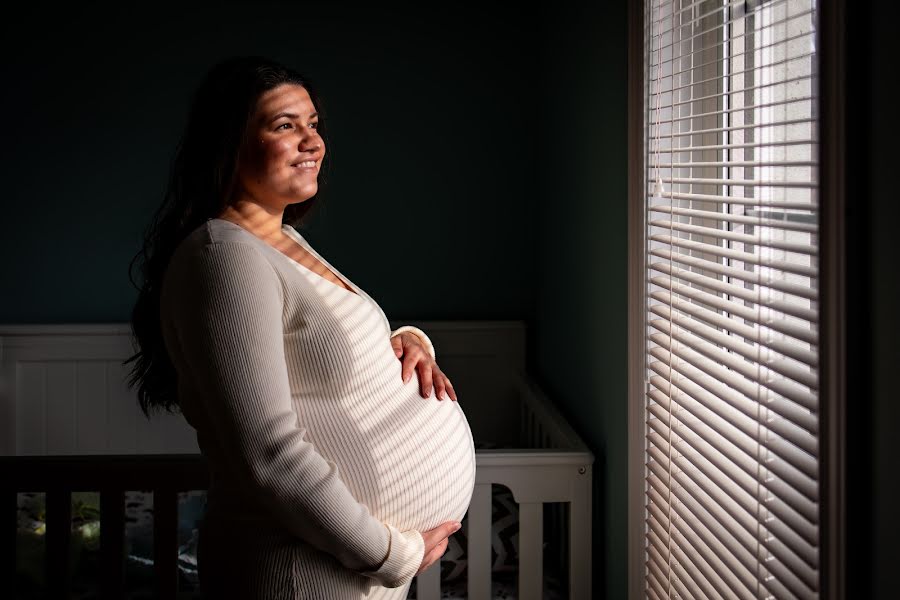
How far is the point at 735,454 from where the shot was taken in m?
1.41

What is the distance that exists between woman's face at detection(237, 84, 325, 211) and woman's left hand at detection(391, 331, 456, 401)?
Answer: 301 mm

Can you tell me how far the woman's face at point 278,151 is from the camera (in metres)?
1.43

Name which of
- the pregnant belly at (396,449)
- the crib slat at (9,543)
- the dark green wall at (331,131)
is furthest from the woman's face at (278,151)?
the dark green wall at (331,131)

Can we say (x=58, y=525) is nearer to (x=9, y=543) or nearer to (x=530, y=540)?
(x=9, y=543)

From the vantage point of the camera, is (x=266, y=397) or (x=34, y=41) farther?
(x=34, y=41)

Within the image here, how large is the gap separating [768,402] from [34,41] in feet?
9.01

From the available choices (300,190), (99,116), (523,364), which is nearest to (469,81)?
(523,364)

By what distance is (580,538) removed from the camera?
217cm

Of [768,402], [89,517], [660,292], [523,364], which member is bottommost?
[89,517]

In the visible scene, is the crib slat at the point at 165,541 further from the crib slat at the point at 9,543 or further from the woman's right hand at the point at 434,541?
the woman's right hand at the point at 434,541

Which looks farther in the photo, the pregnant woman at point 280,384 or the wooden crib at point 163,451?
the wooden crib at point 163,451

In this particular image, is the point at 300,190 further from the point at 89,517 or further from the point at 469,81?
the point at 469,81
